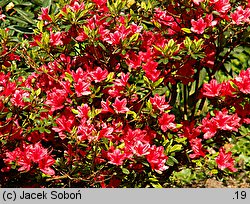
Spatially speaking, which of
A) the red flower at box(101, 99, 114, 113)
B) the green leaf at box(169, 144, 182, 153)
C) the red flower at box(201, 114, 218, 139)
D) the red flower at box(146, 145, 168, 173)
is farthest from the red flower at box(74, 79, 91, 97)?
the red flower at box(201, 114, 218, 139)

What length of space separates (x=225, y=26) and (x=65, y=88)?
978 millimetres

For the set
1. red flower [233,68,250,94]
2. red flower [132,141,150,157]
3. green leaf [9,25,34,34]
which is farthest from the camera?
green leaf [9,25,34,34]

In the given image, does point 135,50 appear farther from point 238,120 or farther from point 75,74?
point 238,120

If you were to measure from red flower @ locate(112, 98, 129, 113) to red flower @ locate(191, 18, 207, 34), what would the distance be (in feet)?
1.83

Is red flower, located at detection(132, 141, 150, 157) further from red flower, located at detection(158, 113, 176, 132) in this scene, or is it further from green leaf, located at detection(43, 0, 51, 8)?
green leaf, located at detection(43, 0, 51, 8)

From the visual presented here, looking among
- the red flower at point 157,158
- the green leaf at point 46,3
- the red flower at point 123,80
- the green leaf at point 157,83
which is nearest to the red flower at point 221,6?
the green leaf at point 157,83

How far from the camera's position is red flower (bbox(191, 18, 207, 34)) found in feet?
10.0

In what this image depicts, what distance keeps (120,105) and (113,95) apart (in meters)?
0.08

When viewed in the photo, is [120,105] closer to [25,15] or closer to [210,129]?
[210,129]

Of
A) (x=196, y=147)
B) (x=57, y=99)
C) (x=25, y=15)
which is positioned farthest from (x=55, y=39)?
(x=25, y=15)

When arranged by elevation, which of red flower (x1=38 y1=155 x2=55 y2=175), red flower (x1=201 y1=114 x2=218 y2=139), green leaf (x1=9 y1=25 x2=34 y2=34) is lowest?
red flower (x1=38 y1=155 x2=55 y2=175)

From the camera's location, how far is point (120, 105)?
2949 mm

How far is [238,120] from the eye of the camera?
10.2ft

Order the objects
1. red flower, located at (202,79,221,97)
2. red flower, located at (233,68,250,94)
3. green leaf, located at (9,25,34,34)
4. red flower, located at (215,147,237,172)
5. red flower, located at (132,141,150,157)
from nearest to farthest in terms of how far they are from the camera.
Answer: red flower, located at (132,141,150,157) < red flower, located at (233,68,250,94) < red flower, located at (202,79,221,97) < red flower, located at (215,147,237,172) < green leaf, located at (9,25,34,34)
